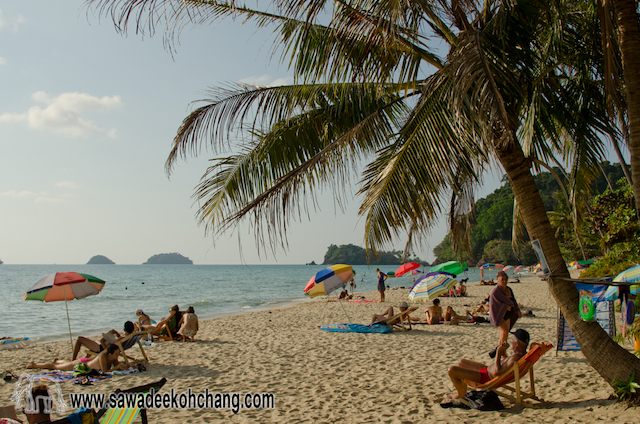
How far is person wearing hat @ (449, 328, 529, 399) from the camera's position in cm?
438

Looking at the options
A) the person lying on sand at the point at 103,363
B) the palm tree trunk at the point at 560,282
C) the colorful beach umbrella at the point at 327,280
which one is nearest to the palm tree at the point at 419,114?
the palm tree trunk at the point at 560,282

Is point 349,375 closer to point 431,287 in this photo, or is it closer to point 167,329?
point 167,329

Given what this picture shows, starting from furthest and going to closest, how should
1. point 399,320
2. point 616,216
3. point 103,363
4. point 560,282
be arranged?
point 616,216 < point 399,320 < point 103,363 < point 560,282

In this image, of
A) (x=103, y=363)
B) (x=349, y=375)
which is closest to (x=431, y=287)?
(x=349, y=375)

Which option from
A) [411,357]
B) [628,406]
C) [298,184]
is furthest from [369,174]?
[411,357]

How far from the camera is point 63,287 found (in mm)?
8258

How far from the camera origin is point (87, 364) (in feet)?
21.8

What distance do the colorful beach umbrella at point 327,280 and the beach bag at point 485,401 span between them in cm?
618

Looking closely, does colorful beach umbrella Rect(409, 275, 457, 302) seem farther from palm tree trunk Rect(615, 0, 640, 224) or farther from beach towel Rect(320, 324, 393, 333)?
palm tree trunk Rect(615, 0, 640, 224)

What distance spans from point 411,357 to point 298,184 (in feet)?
14.2

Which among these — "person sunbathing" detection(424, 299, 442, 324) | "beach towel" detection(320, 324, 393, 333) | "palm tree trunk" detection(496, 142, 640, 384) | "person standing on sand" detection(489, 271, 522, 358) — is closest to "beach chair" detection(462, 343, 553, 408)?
"palm tree trunk" detection(496, 142, 640, 384)

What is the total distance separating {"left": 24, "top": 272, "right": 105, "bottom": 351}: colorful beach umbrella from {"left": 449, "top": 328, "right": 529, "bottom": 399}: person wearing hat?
6616 millimetres

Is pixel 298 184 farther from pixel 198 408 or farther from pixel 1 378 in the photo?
pixel 1 378

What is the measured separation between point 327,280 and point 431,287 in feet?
10.4
